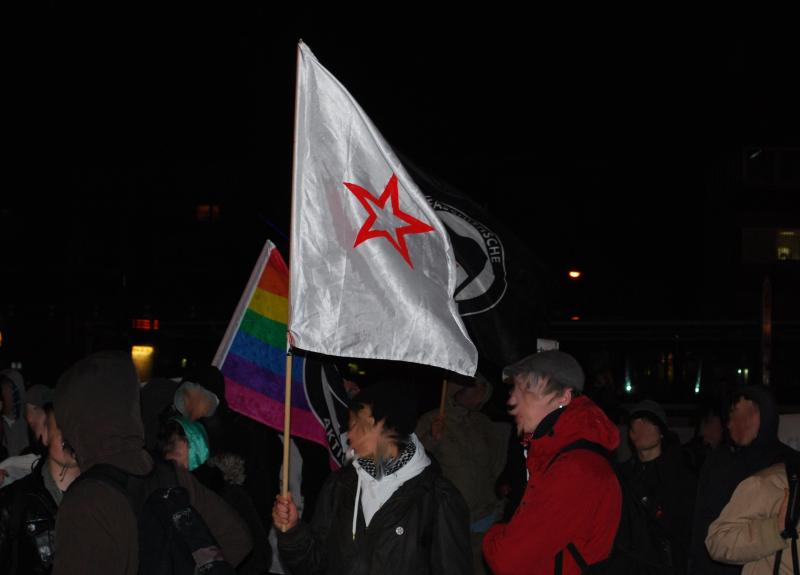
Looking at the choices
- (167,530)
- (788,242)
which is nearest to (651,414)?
(167,530)

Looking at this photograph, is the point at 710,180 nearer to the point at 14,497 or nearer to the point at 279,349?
the point at 279,349

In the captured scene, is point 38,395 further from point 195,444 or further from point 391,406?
point 391,406

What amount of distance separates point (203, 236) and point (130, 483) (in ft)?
137

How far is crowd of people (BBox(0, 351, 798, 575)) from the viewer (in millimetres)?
3182

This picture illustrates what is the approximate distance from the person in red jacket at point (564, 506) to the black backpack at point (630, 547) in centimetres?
2

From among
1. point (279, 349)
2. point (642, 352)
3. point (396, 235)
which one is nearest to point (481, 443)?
point (279, 349)

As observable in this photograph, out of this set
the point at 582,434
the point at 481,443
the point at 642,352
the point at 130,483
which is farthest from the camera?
the point at 642,352

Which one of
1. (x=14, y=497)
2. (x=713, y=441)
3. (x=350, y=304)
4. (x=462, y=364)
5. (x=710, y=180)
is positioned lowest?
(x=713, y=441)

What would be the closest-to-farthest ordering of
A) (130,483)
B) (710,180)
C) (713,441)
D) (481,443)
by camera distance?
(130,483)
(481,443)
(713,441)
(710,180)

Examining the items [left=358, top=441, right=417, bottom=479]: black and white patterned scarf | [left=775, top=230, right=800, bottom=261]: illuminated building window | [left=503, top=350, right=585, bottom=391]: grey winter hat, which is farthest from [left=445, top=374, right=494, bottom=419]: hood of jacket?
[left=775, top=230, right=800, bottom=261]: illuminated building window

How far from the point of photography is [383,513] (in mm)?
4656

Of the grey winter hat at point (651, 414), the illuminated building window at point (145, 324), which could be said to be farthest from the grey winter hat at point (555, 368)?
the illuminated building window at point (145, 324)

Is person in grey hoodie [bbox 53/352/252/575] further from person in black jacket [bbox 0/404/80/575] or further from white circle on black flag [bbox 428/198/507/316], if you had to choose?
white circle on black flag [bbox 428/198/507/316]

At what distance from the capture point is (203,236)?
4397cm
